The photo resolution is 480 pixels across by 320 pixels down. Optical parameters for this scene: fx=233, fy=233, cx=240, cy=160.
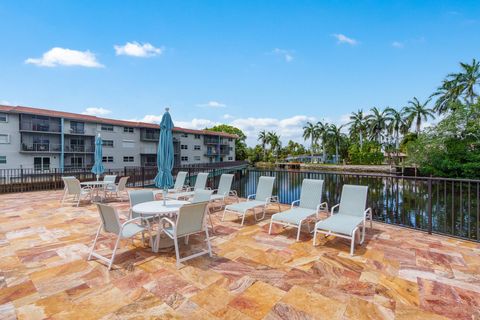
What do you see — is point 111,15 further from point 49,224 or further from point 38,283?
point 38,283

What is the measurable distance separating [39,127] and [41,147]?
2010mm

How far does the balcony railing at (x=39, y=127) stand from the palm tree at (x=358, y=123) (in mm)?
45471

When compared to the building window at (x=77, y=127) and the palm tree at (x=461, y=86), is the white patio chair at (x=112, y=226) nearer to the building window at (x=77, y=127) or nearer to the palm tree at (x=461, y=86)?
the building window at (x=77, y=127)

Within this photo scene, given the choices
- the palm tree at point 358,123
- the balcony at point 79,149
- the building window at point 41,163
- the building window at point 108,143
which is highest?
the palm tree at point 358,123

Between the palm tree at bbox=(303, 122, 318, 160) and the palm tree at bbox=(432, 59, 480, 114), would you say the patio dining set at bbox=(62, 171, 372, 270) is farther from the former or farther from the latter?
the palm tree at bbox=(303, 122, 318, 160)

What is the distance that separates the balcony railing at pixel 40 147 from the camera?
22622 millimetres

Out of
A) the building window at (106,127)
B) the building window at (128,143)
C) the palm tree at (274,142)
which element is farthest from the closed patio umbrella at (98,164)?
the palm tree at (274,142)

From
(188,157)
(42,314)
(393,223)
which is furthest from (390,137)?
(42,314)

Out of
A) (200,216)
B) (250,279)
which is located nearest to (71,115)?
(200,216)

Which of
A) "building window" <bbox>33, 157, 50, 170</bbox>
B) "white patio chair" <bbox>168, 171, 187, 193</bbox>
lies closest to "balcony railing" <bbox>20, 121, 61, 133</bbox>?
"building window" <bbox>33, 157, 50, 170</bbox>

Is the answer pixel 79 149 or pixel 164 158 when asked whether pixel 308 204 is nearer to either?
pixel 164 158

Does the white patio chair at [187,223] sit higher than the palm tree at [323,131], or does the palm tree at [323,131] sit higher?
the palm tree at [323,131]

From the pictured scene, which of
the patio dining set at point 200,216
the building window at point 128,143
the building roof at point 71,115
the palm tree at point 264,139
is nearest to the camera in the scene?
the patio dining set at point 200,216

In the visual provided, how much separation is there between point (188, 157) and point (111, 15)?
2830 centimetres
